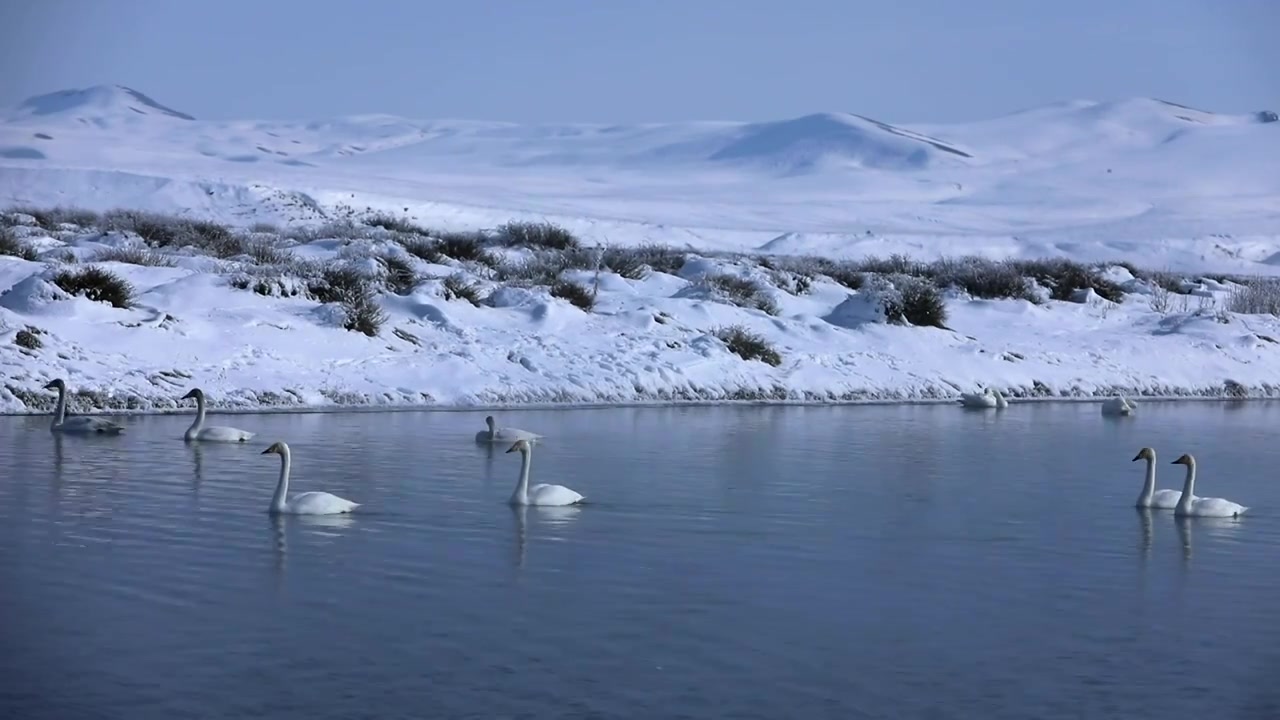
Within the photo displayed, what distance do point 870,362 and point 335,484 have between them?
14593 mm

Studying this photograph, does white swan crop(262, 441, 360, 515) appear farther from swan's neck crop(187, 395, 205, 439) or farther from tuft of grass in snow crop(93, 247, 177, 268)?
tuft of grass in snow crop(93, 247, 177, 268)

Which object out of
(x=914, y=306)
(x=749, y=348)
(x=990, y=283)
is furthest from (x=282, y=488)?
(x=990, y=283)

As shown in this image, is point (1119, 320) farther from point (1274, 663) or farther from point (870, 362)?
point (1274, 663)

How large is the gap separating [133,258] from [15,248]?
185 centimetres

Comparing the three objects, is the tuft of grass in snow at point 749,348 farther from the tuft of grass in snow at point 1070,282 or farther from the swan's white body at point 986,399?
the tuft of grass in snow at point 1070,282

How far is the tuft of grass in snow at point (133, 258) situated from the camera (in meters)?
28.9

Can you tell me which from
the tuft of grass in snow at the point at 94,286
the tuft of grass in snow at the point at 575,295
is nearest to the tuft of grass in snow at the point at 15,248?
the tuft of grass in snow at the point at 94,286

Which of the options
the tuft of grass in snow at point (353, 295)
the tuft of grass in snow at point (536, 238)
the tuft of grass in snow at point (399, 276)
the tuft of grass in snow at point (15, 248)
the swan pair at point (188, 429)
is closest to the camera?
the swan pair at point (188, 429)

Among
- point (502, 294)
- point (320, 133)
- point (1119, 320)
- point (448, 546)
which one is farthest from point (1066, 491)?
point (320, 133)

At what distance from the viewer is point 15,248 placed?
28906mm

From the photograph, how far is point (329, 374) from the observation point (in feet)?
78.7

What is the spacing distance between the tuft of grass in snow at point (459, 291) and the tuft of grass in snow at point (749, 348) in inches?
163

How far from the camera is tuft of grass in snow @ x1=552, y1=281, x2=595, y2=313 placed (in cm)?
3009

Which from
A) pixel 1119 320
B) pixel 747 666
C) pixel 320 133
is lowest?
pixel 747 666
